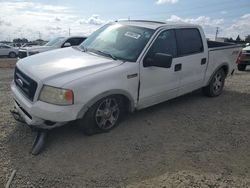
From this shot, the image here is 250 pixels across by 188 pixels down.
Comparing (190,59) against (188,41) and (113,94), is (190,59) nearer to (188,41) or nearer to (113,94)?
(188,41)

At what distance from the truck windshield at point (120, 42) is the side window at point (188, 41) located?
0.77 meters

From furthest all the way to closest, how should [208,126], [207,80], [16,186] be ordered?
[207,80], [208,126], [16,186]

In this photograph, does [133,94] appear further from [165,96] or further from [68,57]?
[68,57]

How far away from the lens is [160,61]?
444 cm

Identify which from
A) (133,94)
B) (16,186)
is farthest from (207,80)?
(16,186)

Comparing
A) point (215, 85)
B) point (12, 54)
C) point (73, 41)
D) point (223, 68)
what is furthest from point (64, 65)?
point (12, 54)

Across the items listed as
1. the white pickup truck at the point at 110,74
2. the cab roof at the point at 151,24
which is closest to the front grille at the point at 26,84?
the white pickup truck at the point at 110,74

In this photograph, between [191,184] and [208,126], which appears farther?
[208,126]

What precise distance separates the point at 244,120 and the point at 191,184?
2649mm

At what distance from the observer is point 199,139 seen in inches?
173

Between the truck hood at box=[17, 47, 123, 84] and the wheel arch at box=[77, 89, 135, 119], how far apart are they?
14.3 inches

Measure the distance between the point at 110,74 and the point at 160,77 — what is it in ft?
3.79

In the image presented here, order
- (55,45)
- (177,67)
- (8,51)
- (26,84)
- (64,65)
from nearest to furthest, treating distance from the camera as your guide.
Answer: (26,84) < (64,65) < (177,67) < (55,45) < (8,51)

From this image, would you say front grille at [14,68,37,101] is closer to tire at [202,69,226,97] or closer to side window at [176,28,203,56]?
side window at [176,28,203,56]
